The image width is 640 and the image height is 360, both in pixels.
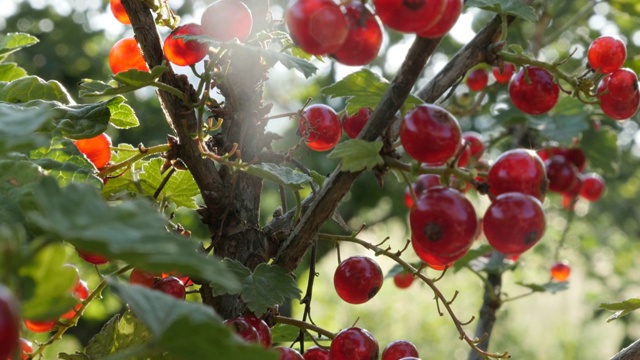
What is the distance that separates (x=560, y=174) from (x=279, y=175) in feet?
3.25

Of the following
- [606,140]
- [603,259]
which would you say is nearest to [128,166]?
[606,140]

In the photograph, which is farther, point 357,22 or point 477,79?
point 477,79

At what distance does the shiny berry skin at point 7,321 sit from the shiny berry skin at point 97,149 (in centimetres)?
58

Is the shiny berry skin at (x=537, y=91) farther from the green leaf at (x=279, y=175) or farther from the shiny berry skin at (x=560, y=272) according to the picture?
the shiny berry skin at (x=560, y=272)

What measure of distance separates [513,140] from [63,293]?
167 cm

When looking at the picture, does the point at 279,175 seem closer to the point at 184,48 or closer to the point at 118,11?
the point at 184,48

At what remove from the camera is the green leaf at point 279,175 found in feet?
2.71

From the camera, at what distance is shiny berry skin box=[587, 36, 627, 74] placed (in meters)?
1.07

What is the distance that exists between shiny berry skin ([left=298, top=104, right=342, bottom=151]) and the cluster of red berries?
31 centimetres

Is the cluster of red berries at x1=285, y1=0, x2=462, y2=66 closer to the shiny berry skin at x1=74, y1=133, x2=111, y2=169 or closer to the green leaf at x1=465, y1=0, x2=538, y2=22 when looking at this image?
the green leaf at x1=465, y1=0, x2=538, y2=22

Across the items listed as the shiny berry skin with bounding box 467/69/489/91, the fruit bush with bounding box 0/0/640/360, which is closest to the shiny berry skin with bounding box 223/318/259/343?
the fruit bush with bounding box 0/0/640/360

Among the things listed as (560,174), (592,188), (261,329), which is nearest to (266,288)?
(261,329)

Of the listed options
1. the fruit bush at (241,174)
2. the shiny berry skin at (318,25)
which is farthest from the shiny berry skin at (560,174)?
the shiny berry skin at (318,25)

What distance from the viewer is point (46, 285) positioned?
463 millimetres
